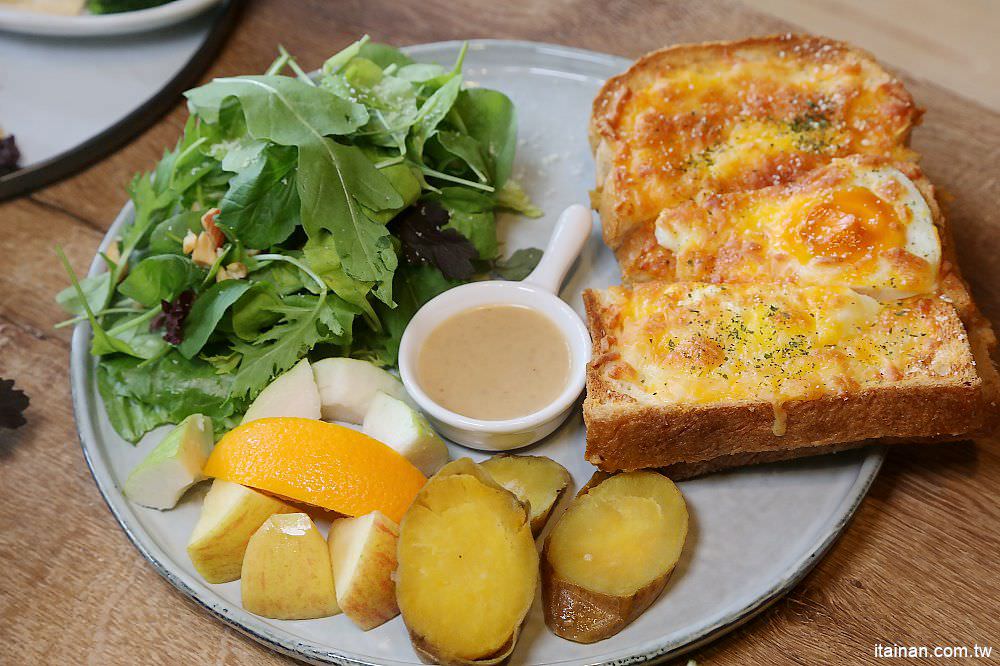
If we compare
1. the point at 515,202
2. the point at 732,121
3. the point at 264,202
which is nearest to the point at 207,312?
the point at 264,202

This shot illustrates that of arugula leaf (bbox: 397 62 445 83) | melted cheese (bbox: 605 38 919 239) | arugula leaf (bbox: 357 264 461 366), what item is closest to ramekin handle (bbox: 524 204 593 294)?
melted cheese (bbox: 605 38 919 239)

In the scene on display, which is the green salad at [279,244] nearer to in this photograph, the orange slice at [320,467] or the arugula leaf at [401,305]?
the arugula leaf at [401,305]

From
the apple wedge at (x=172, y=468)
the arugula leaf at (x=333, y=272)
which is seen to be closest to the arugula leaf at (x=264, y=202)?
the arugula leaf at (x=333, y=272)

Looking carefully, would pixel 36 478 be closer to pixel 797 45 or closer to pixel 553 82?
pixel 553 82

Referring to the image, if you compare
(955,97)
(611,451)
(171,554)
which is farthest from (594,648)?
(955,97)

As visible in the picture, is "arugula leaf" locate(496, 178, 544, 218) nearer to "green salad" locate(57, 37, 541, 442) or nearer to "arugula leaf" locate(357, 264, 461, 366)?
"green salad" locate(57, 37, 541, 442)

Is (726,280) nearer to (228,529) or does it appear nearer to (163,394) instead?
(228,529)
